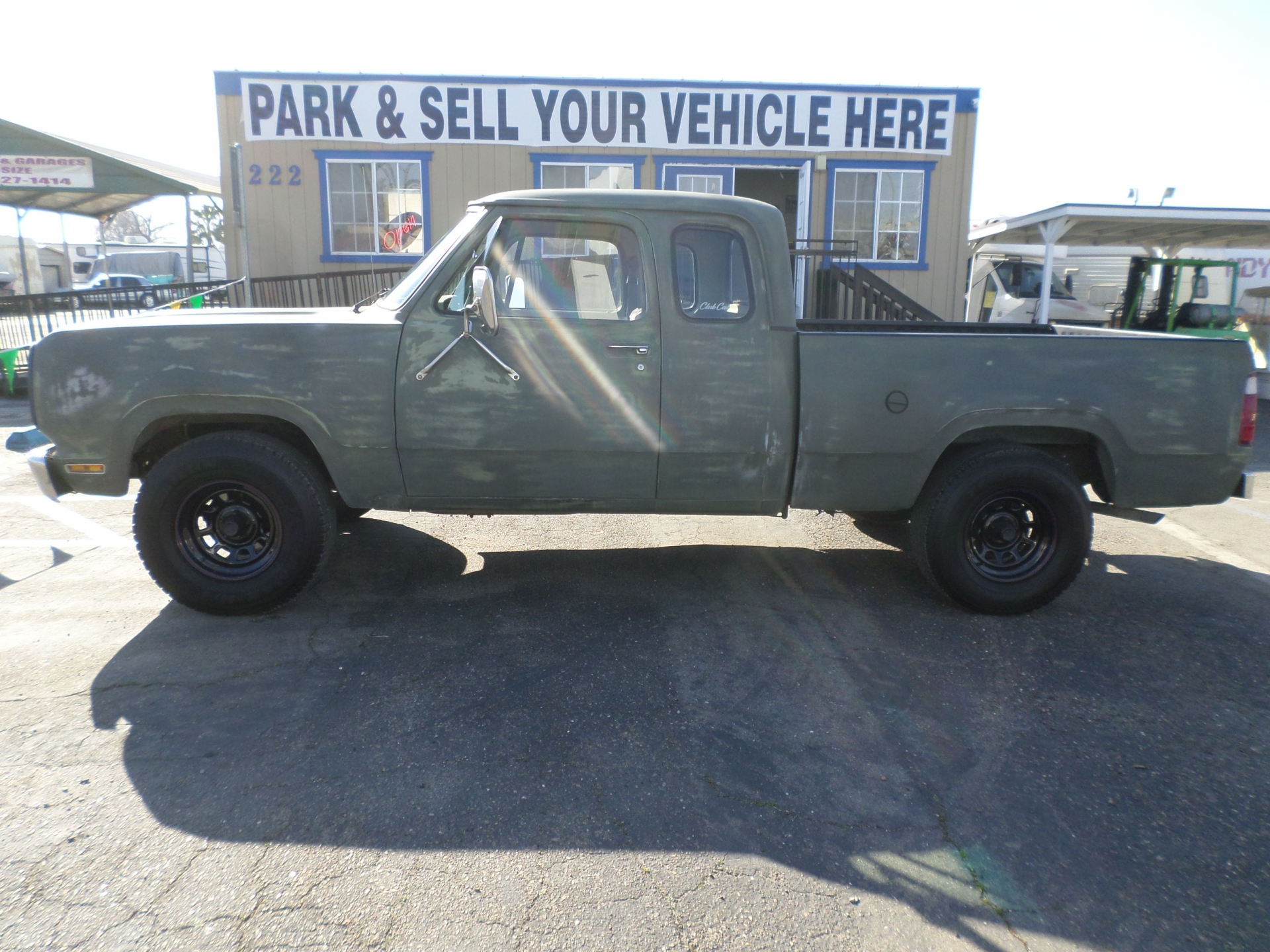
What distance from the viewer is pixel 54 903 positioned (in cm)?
241

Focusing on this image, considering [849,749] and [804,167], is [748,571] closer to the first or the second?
[849,749]

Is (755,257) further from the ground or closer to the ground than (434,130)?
closer to the ground

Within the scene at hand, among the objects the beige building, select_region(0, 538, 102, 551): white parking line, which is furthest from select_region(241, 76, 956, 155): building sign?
select_region(0, 538, 102, 551): white parking line

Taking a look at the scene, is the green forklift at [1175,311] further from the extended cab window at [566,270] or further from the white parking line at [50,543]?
the white parking line at [50,543]

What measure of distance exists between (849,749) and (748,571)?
201 centimetres

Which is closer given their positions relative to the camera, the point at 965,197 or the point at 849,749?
the point at 849,749

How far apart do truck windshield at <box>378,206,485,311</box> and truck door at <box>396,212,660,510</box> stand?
103 mm

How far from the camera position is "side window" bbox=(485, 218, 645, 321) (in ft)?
14.0

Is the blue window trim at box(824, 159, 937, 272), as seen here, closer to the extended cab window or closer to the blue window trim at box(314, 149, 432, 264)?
the blue window trim at box(314, 149, 432, 264)

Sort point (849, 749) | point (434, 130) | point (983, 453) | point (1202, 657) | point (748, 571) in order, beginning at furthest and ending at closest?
point (434, 130), point (748, 571), point (983, 453), point (1202, 657), point (849, 749)

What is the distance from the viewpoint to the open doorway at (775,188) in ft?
54.1

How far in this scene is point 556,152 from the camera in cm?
1410

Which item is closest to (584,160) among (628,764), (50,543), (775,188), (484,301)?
(775,188)

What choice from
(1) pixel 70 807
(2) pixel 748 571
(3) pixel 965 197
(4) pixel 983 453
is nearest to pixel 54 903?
(1) pixel 70 807
